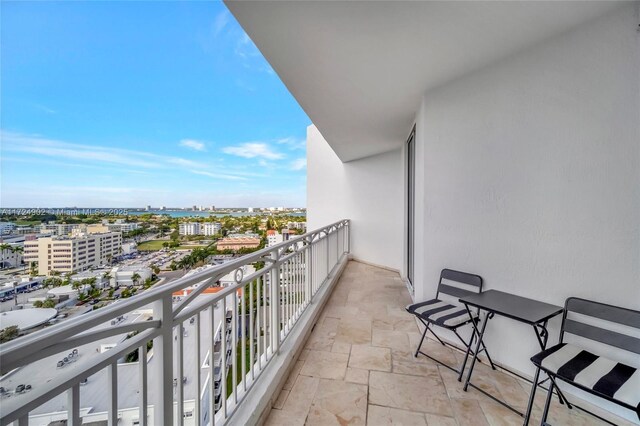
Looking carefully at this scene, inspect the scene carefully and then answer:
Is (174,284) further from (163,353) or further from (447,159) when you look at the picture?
(447,159)

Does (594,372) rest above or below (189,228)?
below

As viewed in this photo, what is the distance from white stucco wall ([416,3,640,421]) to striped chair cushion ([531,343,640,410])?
370 millimetres

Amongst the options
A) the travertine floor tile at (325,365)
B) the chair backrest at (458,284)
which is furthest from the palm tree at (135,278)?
the chair backrest at (458,284)

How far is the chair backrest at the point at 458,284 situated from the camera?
2221mm

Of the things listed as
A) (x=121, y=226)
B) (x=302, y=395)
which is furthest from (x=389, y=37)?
(x=302, y=395)

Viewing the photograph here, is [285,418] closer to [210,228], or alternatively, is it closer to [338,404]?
[338,404]

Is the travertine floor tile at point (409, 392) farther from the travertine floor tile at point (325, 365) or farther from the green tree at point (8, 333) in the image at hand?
the green tree at point (8, 333)

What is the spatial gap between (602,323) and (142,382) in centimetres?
255

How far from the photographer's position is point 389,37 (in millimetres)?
1843

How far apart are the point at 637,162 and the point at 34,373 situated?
289 cm

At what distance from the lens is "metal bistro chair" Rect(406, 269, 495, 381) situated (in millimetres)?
1978

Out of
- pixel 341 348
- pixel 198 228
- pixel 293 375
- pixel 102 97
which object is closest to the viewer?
pixel 293 375

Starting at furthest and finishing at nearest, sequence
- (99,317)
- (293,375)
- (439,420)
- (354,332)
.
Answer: (354,332) < (293,375) < (439,420) < (99,317)

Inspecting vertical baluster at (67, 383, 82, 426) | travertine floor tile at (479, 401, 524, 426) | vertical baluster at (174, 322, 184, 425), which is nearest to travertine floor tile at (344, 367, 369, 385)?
travertine floor tile at (479, 401, 524, 426)
